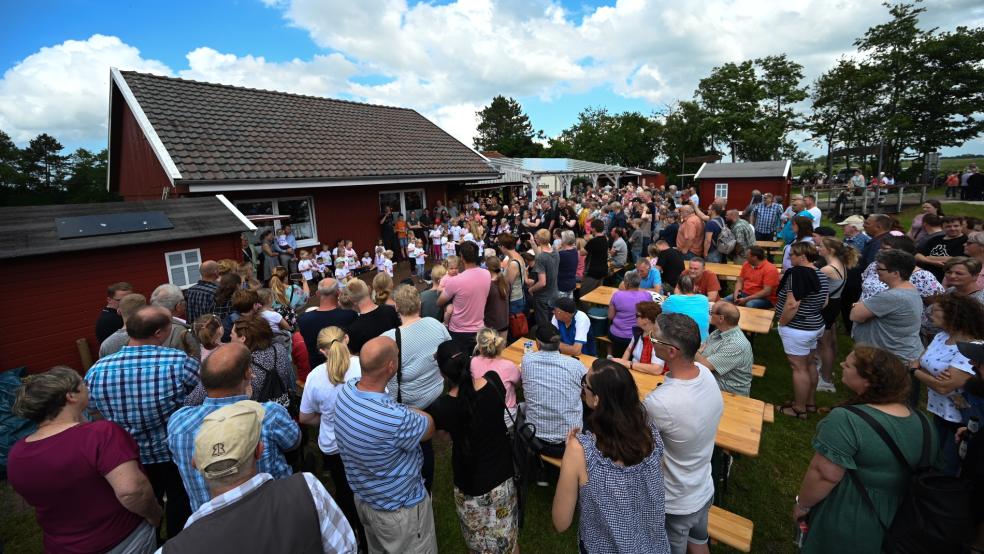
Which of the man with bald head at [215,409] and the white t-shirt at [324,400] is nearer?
the man with bald head at [215,409]

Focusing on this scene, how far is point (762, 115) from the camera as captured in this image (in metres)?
37.1

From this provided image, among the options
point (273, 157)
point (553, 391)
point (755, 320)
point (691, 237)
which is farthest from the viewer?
point (273, 157)

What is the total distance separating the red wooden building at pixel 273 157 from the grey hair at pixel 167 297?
585 cm

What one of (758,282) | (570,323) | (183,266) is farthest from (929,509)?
(183,266)

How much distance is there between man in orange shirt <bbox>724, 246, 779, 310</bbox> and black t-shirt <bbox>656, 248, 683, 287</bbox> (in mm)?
938

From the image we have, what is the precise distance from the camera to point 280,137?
1215 centimetres

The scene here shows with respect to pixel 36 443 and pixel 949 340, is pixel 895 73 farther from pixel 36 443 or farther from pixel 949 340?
pixel 36 443

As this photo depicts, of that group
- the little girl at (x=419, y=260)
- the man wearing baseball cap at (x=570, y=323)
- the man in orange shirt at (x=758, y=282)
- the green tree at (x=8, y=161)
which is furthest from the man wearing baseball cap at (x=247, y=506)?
the green tree at (x=8, y=161)

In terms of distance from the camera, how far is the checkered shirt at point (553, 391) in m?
3.08

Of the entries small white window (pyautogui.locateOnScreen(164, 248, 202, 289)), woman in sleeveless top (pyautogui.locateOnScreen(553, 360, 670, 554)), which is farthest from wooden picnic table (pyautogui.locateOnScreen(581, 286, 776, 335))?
small white window (pyautogui.locateOnScreen(164, 248, 202, 289))

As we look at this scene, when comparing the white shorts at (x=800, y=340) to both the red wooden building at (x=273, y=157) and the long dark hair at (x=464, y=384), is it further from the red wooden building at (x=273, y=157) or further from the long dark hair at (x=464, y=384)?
the red wooden building at (x=273, y=157)

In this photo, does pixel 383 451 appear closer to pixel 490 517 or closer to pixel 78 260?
pixel 490 517

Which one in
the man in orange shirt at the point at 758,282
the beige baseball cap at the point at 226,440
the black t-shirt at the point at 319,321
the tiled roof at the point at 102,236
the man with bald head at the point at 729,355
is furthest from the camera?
the man in orange shirt at the point at 758,282

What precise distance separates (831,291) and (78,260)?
9854 millimetres
